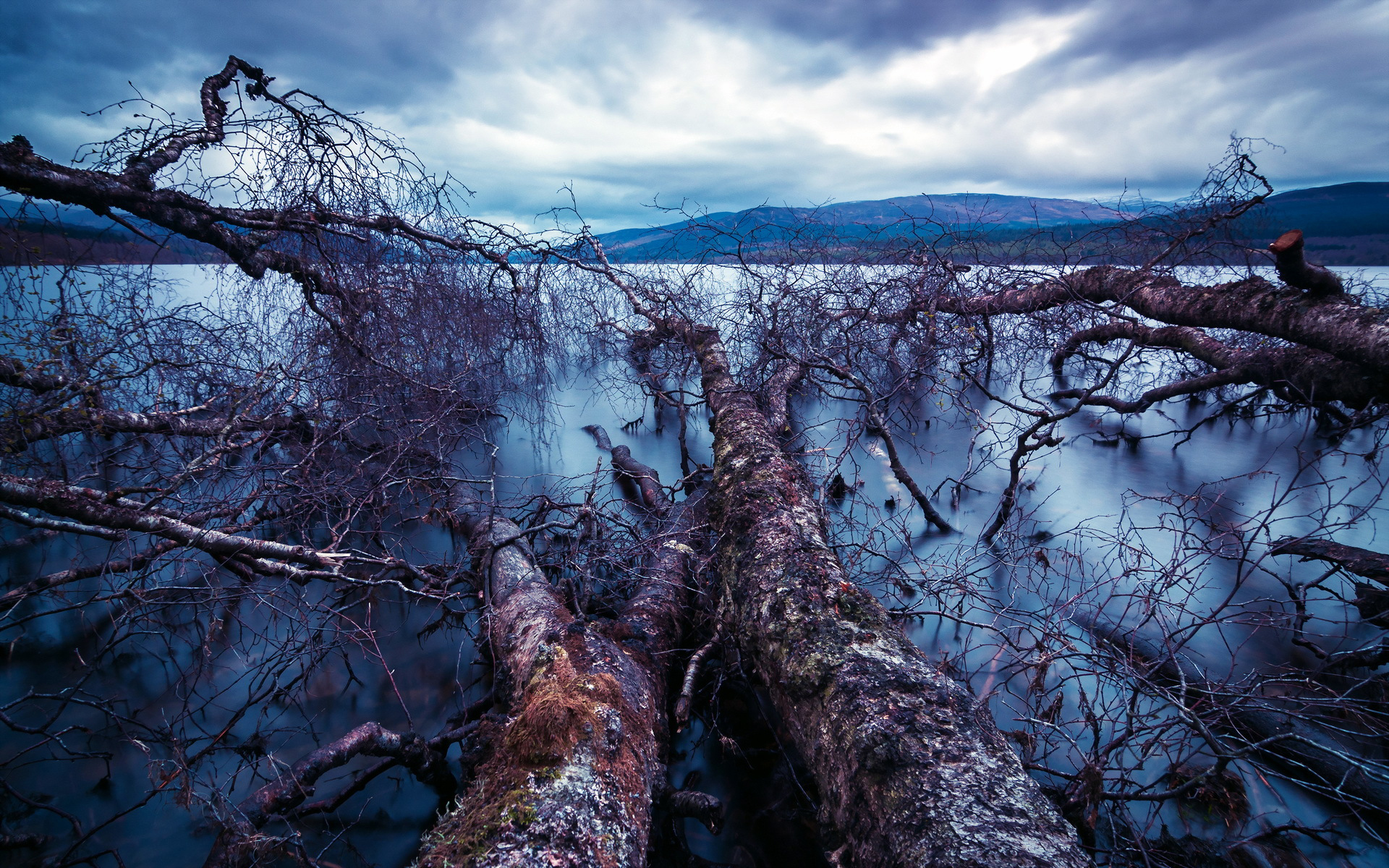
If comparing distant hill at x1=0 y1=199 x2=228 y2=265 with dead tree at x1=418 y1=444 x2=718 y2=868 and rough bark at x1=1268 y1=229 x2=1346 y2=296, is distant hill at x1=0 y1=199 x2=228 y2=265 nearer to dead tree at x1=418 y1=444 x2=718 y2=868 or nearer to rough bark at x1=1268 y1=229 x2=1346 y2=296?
dead tree at x1=418 y1=444 x2=718 y2=868

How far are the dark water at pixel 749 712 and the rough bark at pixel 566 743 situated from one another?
2.06 feet

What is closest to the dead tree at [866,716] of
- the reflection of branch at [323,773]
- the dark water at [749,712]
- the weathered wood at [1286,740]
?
the dark water at [749,712]

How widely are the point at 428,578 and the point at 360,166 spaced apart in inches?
124

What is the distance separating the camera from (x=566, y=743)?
1.99 metres

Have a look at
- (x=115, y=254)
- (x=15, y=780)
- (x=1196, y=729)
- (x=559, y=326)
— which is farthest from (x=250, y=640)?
(x=1196, y=729)

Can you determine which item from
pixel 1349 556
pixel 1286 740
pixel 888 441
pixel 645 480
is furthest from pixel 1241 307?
Result: pixel 645 480

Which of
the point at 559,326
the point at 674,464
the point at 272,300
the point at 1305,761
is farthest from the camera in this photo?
the point at 674,464

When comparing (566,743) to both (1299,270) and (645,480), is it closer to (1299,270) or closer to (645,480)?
(645,480)

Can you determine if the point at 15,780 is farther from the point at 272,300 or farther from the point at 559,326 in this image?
the point at 559,326

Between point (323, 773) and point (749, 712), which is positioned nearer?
point (323, 773)

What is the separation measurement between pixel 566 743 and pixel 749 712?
1.80m

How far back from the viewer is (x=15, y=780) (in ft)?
10.1

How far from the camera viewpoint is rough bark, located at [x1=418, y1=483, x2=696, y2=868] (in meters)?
1.72

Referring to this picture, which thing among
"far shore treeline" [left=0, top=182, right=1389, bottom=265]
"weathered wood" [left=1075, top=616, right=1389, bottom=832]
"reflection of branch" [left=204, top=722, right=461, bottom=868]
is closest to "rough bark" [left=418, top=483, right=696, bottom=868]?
"reflection of branch" [left=204, top=722, right=461, bottom=868]
